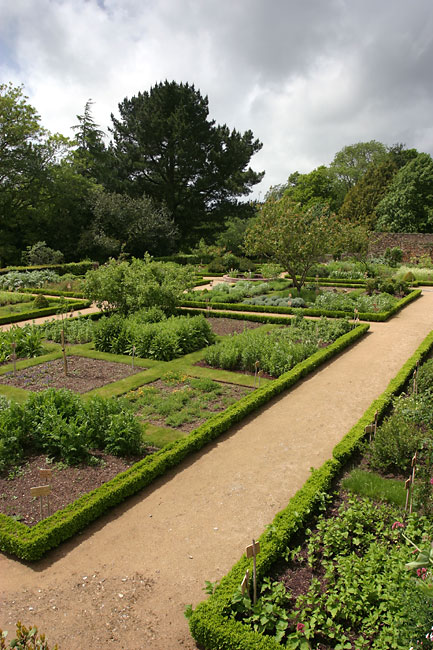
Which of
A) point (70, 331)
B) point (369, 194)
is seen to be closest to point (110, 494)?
point (70, 331)

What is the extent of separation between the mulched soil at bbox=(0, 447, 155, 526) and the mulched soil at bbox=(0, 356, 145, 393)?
295 centimetres

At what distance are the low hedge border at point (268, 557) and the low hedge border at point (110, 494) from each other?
1758 mm

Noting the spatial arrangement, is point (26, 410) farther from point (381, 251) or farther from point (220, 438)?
point (381, 251)

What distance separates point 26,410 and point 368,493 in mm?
4645

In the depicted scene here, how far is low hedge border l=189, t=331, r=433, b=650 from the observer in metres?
3.40

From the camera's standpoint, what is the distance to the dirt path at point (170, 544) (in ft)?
12.1

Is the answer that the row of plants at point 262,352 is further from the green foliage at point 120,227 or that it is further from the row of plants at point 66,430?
the green foliage at point 120,227

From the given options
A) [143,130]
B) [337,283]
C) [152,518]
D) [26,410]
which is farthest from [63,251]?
[152,518]

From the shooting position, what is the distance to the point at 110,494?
5277 mm

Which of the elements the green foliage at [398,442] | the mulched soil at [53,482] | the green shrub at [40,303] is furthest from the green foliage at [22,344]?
the green foliage at [398,442]

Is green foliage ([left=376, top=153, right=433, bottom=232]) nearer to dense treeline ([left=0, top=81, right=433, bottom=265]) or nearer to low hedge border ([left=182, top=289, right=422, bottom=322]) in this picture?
dense treeline ([left=0, top=81, right=433, bottom=265])

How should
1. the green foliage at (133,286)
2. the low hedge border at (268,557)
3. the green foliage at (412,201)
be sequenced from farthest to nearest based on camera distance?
the green foliage at (412,201) → the green foliage at (133,286) → the low hedge border at (268,557)

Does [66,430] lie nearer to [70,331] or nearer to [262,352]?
[262,352]

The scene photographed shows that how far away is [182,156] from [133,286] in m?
27.0
